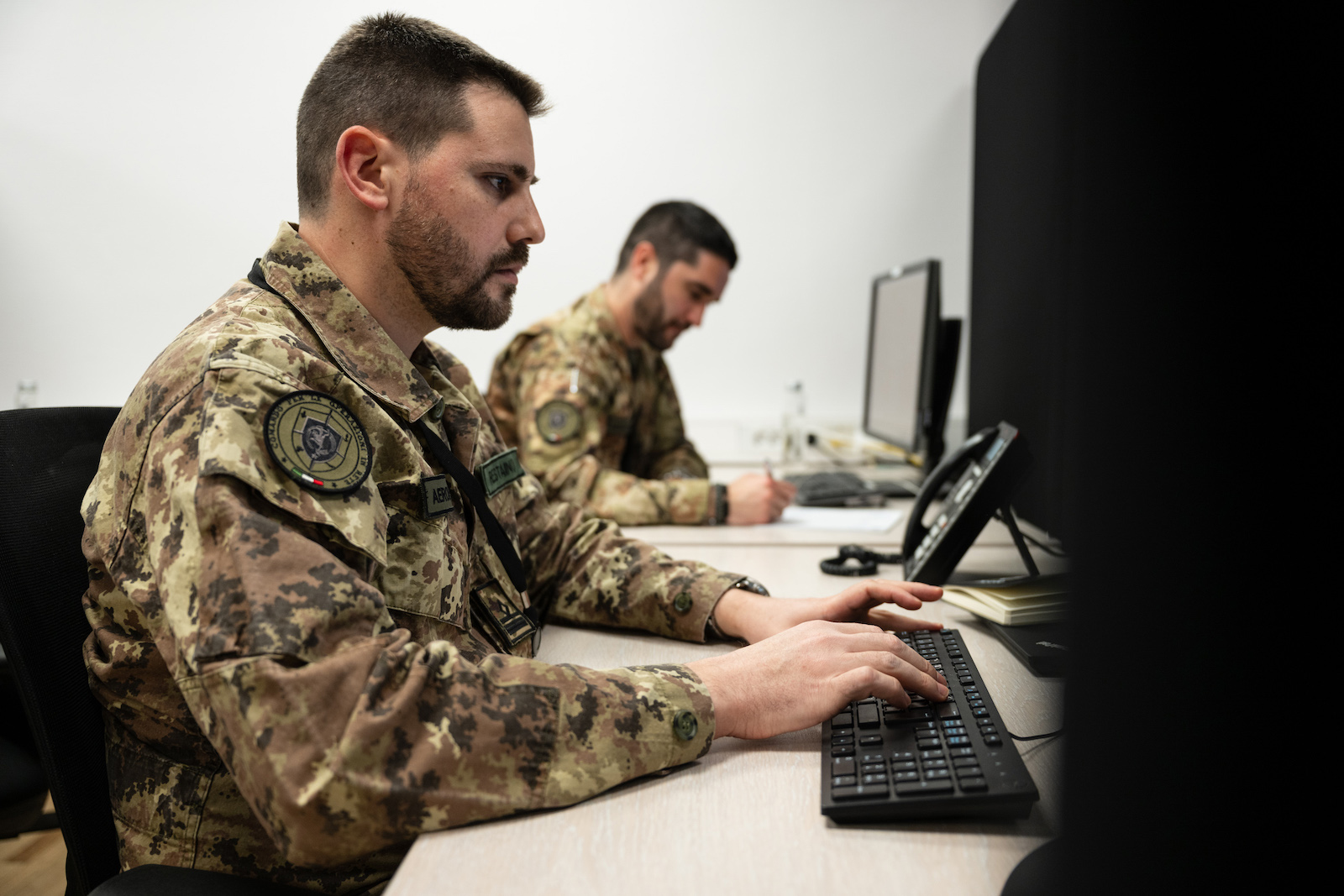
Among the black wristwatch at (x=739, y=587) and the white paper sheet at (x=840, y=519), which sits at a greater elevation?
the black wristwatch at (x=739, y=587)

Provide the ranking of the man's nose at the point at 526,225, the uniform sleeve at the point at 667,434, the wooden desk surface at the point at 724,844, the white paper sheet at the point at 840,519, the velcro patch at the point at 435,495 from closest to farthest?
the wooden desk surface at the point at 724,844, the velcro patch at the point at 435,495, the man's nose at the point at 526,225, the white paper sheet at the point at 840,519, the uniform sleeve at the point at 667,434

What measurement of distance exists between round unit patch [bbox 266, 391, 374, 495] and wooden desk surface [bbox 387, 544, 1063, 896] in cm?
26

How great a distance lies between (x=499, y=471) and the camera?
98 cm

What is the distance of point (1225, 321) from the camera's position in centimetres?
23

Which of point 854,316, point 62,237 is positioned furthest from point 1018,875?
point 62,237

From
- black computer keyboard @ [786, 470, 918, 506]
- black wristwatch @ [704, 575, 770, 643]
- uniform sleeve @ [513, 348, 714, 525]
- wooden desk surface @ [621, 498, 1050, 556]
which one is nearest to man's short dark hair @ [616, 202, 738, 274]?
uniform sleeve @ [513, 348, 714, 525]

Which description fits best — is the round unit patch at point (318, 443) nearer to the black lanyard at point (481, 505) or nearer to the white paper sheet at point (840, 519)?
the black lanyard at point (481, 505)

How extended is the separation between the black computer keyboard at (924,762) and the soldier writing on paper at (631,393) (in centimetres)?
102

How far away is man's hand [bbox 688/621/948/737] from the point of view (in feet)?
2.24

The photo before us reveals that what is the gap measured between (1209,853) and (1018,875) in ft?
0.88

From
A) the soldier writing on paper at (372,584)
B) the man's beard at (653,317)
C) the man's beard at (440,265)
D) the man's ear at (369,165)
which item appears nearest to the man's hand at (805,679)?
the soldier writing on paper at (372,584)

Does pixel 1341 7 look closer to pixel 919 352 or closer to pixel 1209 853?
pixel 1209 853

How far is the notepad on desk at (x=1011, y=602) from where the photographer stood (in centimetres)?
95

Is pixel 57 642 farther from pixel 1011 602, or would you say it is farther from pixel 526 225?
pixel 1011 602
